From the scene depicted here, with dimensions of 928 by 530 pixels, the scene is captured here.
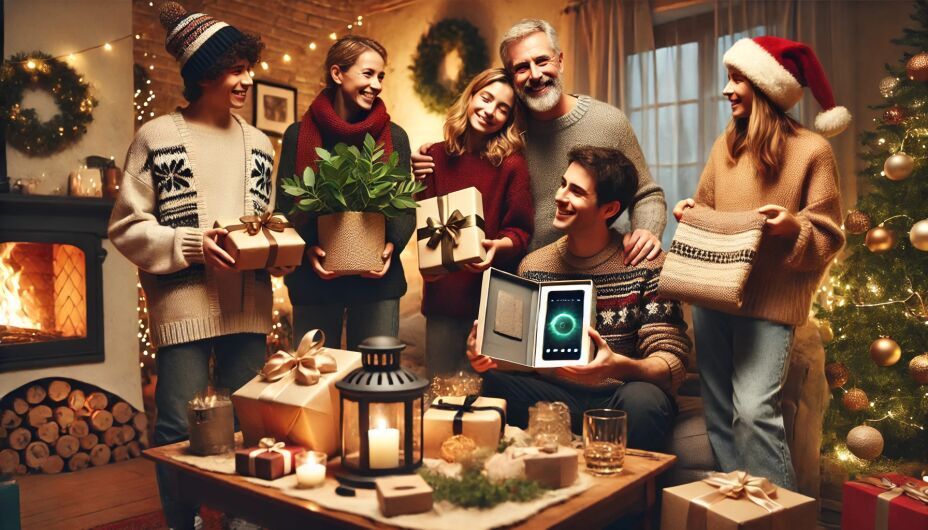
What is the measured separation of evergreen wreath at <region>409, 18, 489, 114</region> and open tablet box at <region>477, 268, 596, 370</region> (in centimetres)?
347

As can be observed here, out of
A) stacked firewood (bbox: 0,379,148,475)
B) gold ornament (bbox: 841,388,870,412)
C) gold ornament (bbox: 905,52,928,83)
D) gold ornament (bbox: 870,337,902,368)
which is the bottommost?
stacked firewood (bbox: 0,379,148,475)

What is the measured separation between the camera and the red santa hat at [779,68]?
227cm

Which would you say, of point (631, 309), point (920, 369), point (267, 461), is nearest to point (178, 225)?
point (267, 461)

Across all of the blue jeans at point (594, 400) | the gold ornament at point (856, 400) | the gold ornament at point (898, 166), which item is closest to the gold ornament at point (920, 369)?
the gold ornament at point (856, 400)

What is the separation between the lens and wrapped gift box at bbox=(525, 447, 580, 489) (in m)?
1.59

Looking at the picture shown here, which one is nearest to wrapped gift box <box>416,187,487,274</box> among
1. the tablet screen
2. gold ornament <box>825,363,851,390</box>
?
the tablet screen

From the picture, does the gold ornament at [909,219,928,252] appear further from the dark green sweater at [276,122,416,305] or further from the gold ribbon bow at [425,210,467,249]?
the dark green sweater at [276,122,416,305]

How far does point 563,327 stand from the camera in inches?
81.4

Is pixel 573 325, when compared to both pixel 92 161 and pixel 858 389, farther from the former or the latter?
pixel 92 161

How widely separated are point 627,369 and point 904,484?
800 millimetres

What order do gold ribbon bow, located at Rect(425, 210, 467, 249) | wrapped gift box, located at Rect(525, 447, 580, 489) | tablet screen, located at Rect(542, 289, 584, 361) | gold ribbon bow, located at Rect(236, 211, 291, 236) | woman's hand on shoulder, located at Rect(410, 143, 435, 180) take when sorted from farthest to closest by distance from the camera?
woman's hand on shoulder, located at Rect(410, 143, 435, 180), gold ribbon bow, located at Rect(425, 210, 467, 249), gold ribbon bow, located at Rect(236, 211, 291, 236), tablet screen, located at Rect(542, 289, 584, 361), wrapped gift box, located at Rect(525, 447, 580, 489)

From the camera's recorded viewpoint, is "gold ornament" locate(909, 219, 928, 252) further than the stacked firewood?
No

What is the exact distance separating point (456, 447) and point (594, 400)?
69cm

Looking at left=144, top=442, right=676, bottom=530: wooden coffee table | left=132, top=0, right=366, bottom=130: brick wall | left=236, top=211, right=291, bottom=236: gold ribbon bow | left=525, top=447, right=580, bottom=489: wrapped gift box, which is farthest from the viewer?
left=132, top=0, right=366, bottom=130: brick wall
